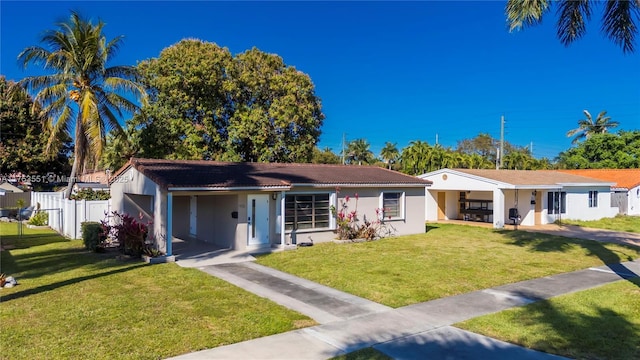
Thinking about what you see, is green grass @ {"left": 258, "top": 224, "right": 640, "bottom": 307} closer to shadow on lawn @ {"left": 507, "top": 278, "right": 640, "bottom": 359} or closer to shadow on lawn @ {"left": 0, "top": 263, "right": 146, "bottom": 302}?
shadow on lawn @ {"left": 507, "top": 278, "right": 640, "bottom": 359}

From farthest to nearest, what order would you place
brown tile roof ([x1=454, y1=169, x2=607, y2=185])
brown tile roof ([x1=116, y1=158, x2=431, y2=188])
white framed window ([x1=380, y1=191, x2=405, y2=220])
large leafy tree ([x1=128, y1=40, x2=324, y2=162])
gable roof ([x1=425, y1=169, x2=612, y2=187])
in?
large leafy tree ([x1=128, y1=40, x2=324, y2=162])
brown tile roof ([x1=454, y1=169, x2=607, y2=185])
gable roof ([x1=425, y1=169, x2=612, y2=187])
white framed window ([x1=380, y1=191, x2=405, y2=220])
brown tile roof ([x1=116, y1=158, x2=431, y2=188])

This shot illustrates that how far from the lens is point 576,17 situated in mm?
10938

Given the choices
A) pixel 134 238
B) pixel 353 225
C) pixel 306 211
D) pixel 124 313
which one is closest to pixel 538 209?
pixel 353 225

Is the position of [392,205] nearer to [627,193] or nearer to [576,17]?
[576,17]

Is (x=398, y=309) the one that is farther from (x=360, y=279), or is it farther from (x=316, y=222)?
(x=316, y=222)

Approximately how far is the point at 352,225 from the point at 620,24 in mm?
11385

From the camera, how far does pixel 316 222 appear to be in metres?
17.4

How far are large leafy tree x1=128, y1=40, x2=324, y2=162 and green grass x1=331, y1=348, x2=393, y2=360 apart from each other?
2343 cm

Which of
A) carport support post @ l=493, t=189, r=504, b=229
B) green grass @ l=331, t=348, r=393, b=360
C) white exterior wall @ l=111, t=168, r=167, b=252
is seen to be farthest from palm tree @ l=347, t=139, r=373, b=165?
green grass @ l=331, t=348, r=393, b=360

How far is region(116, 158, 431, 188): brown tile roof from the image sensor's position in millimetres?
14102

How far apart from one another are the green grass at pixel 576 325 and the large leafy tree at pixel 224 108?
2252cm

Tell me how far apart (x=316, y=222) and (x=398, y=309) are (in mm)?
9273

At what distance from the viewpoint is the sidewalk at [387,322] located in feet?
20.0

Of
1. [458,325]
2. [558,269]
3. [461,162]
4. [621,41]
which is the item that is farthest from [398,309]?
[461,162]
